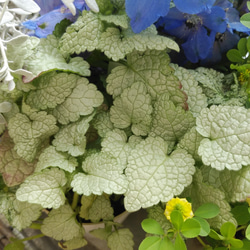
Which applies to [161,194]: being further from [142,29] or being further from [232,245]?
[142,29]

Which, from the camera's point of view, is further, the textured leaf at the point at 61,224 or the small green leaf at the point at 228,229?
the textured leaf at the point at 61,224

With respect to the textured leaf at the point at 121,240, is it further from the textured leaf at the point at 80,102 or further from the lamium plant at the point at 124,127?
the textured leaf at the point at 80,102

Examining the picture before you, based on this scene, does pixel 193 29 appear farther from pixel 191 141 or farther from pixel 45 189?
pixel 45 189

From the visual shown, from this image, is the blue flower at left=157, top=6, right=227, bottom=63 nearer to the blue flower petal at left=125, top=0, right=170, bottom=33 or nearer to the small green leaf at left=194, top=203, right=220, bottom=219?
the blue flower petal at left=125, top=0, right=170, bottom=33

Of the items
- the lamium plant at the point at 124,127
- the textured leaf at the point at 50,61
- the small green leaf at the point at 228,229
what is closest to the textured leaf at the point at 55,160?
the lamium plant at the point at 124,127

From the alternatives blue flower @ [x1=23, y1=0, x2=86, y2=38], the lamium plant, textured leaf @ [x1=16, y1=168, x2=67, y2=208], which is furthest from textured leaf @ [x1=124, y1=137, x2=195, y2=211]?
blue flower @ [x1=23, y1=0, x2=86, y2=38]

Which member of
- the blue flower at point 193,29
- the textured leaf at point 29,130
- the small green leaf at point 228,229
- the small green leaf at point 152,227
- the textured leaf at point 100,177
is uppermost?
the blue flower at point 193,29
